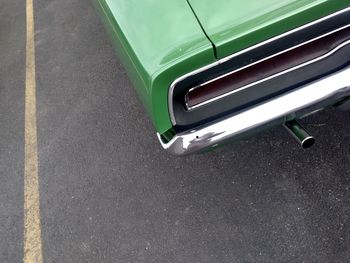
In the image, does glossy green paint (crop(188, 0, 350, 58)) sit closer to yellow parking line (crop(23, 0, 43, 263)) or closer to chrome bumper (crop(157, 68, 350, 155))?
chrome bumper (crop(157, 68, 350, 155))

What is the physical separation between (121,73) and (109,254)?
1.88 meters

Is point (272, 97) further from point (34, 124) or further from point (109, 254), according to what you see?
point (34, 124)

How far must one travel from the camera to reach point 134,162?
3.38 meters

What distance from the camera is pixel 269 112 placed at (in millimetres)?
2080

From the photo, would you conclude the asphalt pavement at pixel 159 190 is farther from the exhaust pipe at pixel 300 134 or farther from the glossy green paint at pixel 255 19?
the glossy green paint at pixel 255 19

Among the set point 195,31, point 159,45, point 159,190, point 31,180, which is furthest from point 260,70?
point 31,180

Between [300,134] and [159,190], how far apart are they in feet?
4.24

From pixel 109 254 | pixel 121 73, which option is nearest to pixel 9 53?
pixel 121 73

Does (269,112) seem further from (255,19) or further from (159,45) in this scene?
(159,45)

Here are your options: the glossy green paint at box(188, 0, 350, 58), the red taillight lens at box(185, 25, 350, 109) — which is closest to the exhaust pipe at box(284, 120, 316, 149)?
the red taillight lens at box(185, 25, 350, 109)

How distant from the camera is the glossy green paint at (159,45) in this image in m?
1.88

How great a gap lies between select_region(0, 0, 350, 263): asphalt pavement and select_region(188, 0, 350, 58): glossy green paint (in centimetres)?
133

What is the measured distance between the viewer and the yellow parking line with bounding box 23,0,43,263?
3209 mm

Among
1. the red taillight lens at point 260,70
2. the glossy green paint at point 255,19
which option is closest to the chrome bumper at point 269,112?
the red taillight lens at point 260,70
